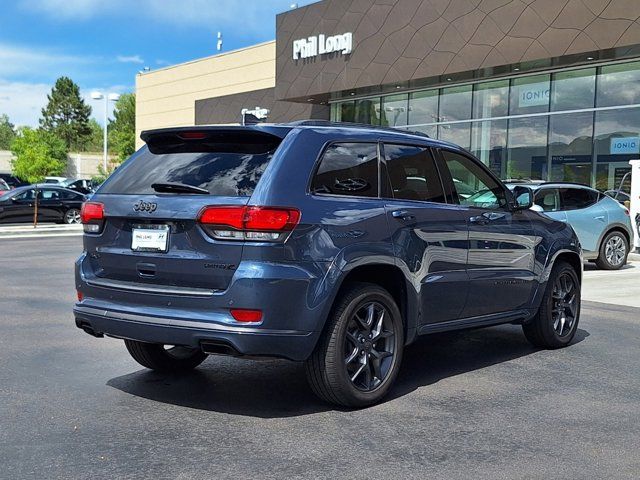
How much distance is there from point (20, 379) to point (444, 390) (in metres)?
3.13

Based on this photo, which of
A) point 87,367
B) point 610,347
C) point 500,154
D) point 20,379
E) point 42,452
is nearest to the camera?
point 42,452

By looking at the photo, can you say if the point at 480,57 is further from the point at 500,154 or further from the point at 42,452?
the point at 42,452

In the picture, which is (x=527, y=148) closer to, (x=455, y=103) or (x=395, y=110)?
(x=455, y=103)

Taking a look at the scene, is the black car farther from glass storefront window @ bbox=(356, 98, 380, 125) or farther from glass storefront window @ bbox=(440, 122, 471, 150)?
glass storefront window @ bbox=(440, 122, 471, 150)

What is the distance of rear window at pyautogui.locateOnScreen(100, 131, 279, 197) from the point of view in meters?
4.75

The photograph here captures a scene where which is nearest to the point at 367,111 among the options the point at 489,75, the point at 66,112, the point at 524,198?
the point at 489,75

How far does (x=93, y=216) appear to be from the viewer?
5227mm

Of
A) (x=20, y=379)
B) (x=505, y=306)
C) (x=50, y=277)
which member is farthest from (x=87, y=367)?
(x=50, y=277)

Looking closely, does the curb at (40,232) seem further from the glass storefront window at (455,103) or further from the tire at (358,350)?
the tire at (358,350)

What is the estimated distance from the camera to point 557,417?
16.4 feet

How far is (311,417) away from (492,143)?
842 inches

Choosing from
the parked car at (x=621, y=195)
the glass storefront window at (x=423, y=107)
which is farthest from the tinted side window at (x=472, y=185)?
the glass storefront window at (x=423, y=107)

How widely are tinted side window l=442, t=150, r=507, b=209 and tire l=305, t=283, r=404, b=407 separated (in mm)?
1289

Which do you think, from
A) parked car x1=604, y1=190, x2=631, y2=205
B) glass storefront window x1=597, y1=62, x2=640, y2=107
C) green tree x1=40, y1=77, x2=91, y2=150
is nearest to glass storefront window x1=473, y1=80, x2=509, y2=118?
glass storefront window x1=597, y1=62, x2=640, y2=107
